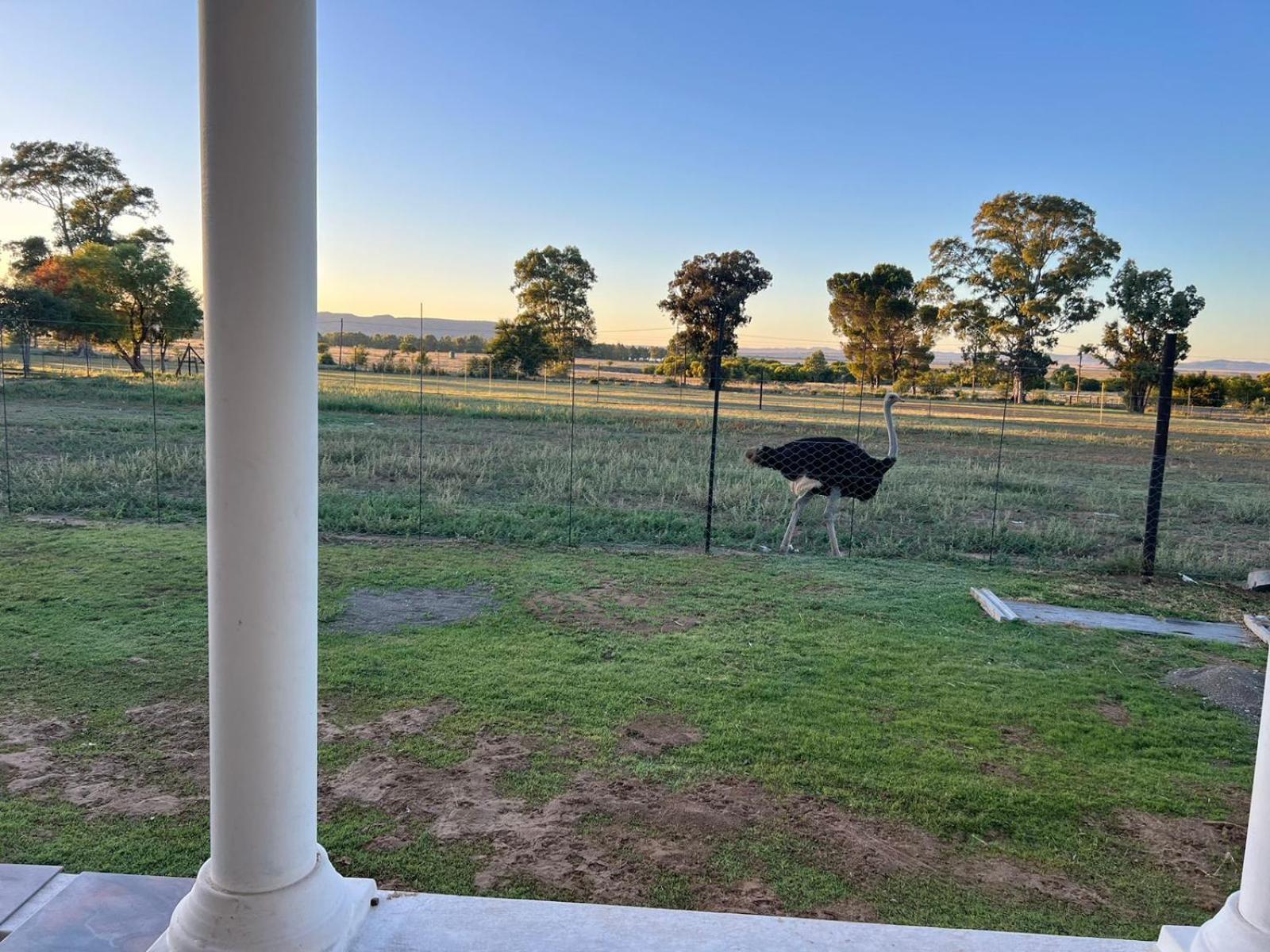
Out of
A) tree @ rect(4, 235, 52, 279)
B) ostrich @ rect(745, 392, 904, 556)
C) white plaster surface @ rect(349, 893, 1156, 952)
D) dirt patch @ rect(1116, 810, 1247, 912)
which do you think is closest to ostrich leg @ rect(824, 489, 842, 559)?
ostrich @ rect(745, 392, 904, 556)

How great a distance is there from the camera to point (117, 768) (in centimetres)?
330

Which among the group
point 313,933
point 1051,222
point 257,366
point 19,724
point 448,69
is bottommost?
point 19,724

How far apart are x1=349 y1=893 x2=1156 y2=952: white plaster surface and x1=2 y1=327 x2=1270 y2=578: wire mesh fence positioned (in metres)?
5.70

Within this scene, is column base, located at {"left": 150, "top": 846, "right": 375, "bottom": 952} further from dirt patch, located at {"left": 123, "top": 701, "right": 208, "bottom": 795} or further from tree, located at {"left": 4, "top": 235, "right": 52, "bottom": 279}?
tree, located at {"left": 4, "top": 235, "right": 52, "bottom": 279}

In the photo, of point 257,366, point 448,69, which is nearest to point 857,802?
point 257,366

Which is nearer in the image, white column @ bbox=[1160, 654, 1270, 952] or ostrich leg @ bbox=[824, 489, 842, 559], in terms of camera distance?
white column @ bbox=[1160, 654, 1270, 952]

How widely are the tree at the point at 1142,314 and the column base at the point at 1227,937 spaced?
34.1m

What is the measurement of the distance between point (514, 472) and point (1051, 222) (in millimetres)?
33087

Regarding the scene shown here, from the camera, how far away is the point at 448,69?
39.0ft

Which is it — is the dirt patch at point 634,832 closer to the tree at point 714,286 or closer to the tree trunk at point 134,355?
the tree trunk at point 134,355

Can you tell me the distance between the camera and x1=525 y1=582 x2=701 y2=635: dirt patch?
5352 mm

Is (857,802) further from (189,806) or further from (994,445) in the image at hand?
(994,445)

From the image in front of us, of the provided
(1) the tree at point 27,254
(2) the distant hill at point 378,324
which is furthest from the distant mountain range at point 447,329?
(1) the tree at point 27,254

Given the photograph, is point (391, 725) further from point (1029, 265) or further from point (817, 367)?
point (1029, 265)
